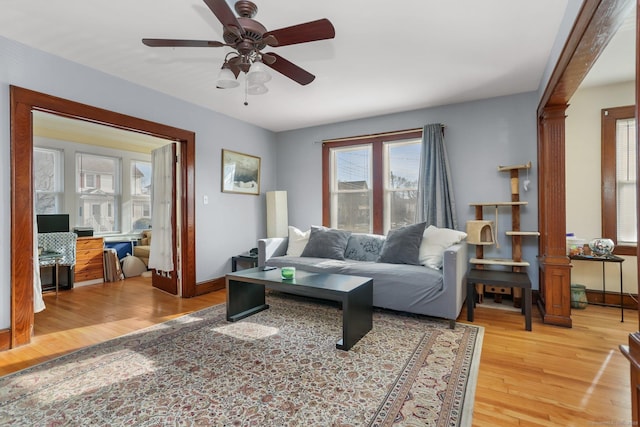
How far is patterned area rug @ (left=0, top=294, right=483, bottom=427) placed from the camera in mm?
1591

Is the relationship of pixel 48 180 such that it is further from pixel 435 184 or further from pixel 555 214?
pixel 555 214

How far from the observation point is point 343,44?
252cm

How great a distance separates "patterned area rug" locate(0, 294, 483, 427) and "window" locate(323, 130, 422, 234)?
193 cm

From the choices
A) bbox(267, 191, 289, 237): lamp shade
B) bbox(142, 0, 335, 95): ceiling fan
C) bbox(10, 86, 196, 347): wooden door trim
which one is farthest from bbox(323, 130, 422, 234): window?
bbox(10, 86, 196, 347): wooden door trim

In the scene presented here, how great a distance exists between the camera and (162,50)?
8.49 feet

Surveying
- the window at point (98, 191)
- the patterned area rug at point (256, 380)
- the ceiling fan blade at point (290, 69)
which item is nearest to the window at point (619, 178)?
the patterned area rug at point (256, 380)

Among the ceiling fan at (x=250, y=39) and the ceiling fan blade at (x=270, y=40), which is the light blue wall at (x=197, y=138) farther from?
the ceiling fan blade at (x=270, y=40)

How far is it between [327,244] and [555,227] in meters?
2.35

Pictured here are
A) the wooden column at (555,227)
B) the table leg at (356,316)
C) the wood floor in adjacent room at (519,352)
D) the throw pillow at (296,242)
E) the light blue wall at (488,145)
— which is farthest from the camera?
the throw pillow at (296,242)

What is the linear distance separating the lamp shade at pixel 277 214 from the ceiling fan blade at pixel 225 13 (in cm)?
317

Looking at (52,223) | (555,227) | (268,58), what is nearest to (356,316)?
(268,58)

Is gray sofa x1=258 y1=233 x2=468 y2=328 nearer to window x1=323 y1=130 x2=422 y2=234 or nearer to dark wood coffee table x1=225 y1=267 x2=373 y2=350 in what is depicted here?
dark wood coffee table x1=225 y1=267 x2=373 y2=350

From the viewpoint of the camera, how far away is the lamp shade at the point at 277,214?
4.78m

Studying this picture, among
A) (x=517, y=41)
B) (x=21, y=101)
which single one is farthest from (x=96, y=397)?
(x=517, y=41)
